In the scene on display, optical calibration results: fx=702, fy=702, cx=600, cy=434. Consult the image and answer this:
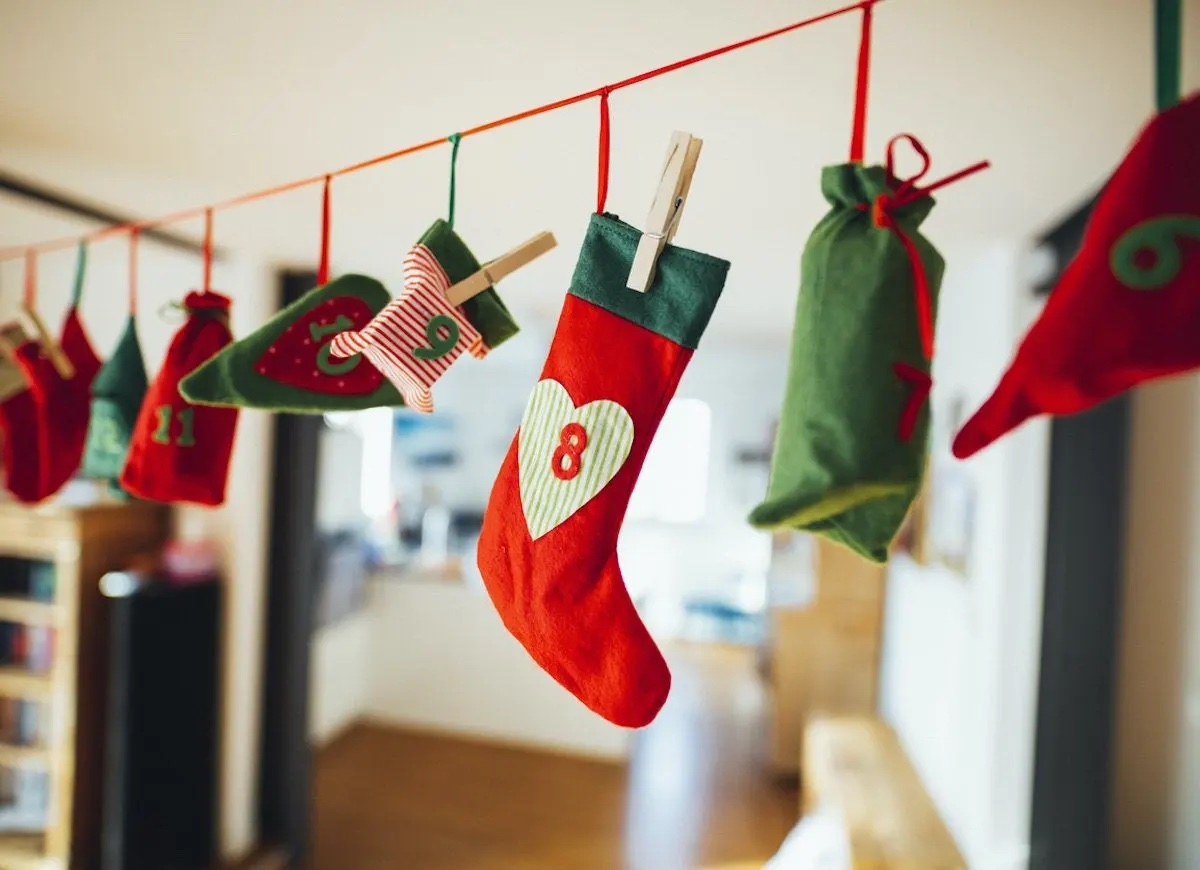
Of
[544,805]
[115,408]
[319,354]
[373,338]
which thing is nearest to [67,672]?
[115,408]

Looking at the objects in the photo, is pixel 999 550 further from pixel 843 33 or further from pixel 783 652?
pixel 783 652

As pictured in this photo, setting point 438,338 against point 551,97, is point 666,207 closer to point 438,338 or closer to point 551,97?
point 438,338

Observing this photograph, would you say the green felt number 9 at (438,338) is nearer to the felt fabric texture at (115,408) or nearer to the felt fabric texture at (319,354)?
the felt fabric texture at (319,354)

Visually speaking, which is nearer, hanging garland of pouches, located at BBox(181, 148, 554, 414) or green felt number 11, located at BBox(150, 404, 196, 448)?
hanging garland of pouches, located at BBox(181, 148, 554, 414)

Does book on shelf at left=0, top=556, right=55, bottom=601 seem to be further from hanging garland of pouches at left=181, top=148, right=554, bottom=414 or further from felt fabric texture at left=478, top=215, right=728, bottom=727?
felt fabric texture at left=478, top=215, right=728, bottom=727

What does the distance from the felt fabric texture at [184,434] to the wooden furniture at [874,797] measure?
1821 mm

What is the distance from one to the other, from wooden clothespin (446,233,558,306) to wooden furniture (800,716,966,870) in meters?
1.83

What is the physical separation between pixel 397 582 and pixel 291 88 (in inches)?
122

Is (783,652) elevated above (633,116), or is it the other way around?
(633,116)

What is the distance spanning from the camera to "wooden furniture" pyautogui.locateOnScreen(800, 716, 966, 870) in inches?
74.8

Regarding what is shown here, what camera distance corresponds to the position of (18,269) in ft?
8.32


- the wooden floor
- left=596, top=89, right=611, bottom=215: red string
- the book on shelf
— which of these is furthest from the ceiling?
the wooden floor

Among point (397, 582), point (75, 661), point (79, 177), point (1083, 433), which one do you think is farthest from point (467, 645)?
point (1083, 433)

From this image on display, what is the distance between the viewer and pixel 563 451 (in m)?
0.68
